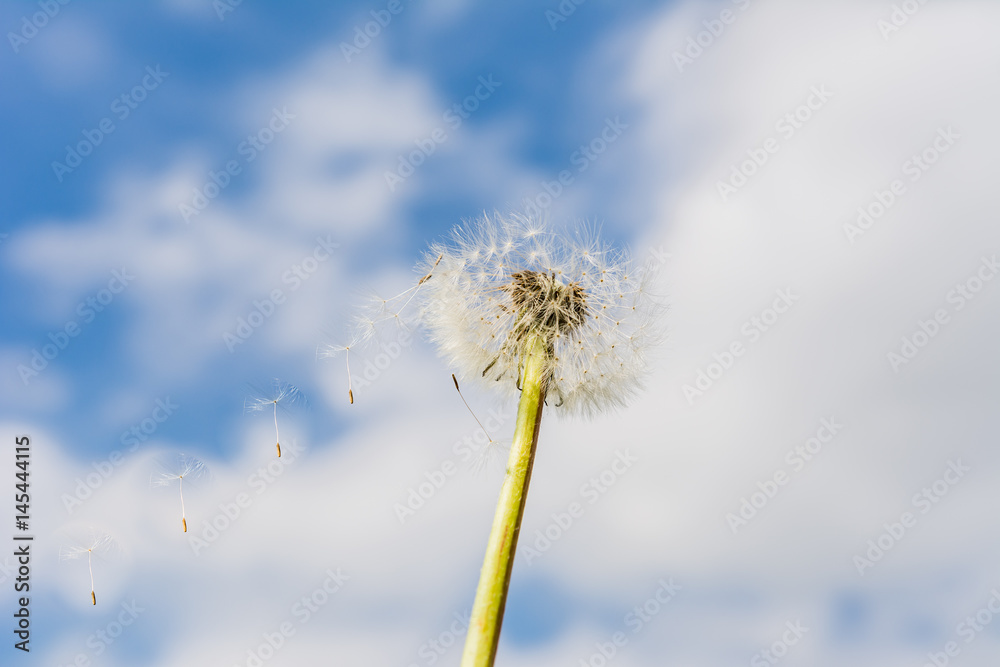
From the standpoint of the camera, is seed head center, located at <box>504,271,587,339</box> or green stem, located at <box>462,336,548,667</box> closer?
green stem, located at <box>462,336,548,667</box>

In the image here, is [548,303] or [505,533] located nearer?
[505,533]

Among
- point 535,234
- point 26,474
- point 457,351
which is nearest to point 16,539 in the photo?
point 26,474

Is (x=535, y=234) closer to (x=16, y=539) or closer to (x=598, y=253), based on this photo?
(x=598, y=253)

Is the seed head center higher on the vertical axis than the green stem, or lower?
higher

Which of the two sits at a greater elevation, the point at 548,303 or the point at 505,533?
the point at 548,303

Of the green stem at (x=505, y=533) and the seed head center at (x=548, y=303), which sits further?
the seed head center at (x=548, y=303)

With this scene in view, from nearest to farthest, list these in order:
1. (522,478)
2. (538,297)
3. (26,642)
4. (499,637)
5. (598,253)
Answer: (499,637)
(522,478)
(538,297)
(598,253)
(26,642)

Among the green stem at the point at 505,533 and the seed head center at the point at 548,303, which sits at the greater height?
the seed head center at the point at 548,303

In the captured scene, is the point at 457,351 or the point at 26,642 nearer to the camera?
the point at 457,351
